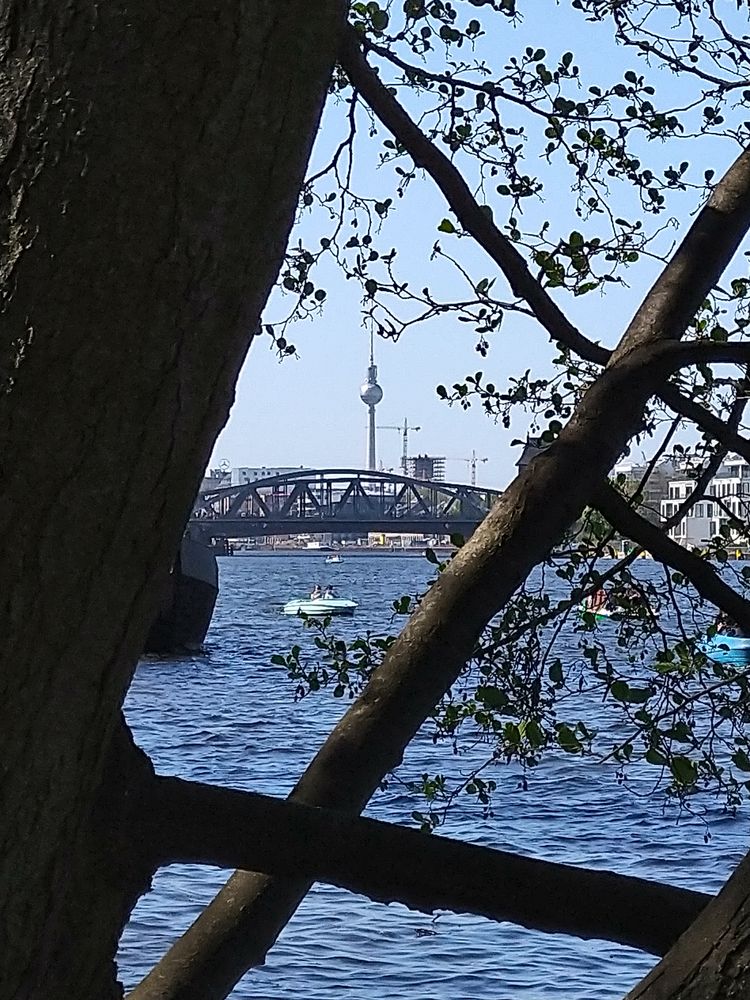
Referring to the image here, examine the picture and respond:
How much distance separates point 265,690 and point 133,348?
34.0 m

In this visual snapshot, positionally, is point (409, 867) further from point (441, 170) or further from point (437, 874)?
point (441, 170)

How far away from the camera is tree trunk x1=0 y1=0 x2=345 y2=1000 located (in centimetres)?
122

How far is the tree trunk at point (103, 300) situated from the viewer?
122 centimetres

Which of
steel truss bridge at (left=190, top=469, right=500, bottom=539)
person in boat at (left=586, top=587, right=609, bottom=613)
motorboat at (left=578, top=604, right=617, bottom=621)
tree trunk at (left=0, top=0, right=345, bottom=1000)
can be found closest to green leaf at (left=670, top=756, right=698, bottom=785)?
motorboat at (left=578, top=604, right=617, bottom=621)

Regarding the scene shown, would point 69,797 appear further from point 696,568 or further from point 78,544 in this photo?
point 696,568

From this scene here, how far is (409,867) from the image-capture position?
1609mm

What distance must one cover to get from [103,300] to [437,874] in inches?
29.8

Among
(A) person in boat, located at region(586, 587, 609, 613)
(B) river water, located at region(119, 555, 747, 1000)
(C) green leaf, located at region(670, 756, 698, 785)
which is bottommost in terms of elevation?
(B) river water, located at region(119, 555, 747, 1000)

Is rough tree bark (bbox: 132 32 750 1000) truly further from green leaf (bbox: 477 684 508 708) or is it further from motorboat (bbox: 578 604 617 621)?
motorboat (bbox: 578 604 617 621)

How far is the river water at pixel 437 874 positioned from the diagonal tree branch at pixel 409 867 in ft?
9.21

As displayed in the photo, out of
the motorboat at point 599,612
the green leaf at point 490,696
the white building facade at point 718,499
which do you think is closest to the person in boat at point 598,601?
the motorboat at point 599,612

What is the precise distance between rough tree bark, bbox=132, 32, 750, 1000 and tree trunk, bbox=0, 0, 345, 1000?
0.84m

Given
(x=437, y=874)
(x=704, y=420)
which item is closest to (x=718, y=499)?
(x=704, y=420)

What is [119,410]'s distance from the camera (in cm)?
124
